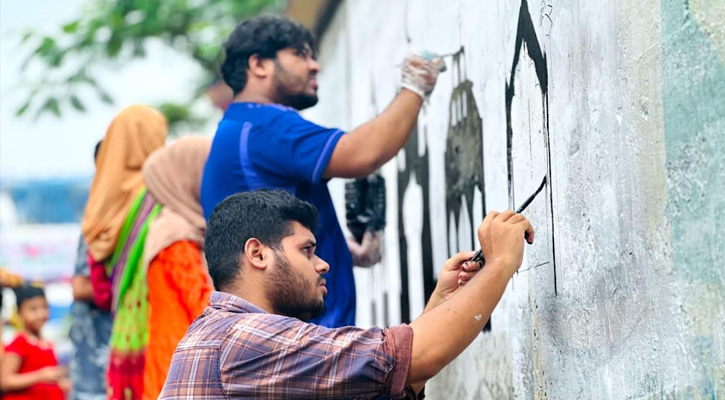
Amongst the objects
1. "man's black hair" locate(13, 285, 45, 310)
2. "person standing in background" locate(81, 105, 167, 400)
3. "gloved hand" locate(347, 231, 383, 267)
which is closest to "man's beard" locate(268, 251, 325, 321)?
"gloved hand" locate(347, 231, 383, 267)

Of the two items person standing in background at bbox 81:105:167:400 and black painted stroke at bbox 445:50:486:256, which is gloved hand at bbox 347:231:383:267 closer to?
black painted stroke at bbox 445:50:486:256

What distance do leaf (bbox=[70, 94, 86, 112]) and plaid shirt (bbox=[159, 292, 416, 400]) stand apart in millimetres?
8921

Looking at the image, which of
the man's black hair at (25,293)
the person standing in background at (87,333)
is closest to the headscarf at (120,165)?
the person standing in background at (87,333)

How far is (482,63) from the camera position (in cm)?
338

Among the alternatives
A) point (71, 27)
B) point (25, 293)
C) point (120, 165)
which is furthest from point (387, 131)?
point (71, 27)

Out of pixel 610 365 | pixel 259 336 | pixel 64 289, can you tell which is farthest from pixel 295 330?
pixel 64 289

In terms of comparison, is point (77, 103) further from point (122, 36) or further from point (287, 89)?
point (287, 89)

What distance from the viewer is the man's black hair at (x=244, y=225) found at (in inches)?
94.0

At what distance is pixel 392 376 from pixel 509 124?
1083 millimetres

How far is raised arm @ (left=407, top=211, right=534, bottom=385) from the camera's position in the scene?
7.17ft

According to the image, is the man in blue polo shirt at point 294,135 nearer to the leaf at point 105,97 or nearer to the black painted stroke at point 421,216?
the black painted stroke at point 421,216

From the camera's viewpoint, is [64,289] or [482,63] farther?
[64,289]

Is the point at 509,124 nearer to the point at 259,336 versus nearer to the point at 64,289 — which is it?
the point at 259,336

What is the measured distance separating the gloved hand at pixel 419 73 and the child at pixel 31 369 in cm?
380
